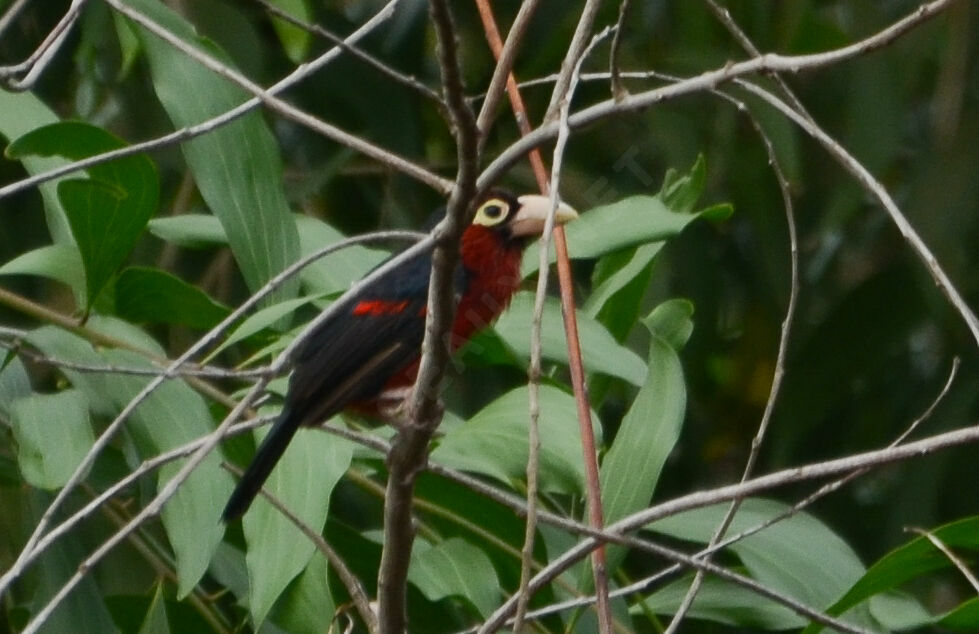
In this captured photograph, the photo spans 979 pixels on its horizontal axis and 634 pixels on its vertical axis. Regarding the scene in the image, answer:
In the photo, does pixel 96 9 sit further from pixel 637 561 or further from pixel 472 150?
pixel 472 150

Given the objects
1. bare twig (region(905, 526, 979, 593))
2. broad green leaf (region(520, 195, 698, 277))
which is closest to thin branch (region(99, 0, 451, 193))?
bare twig (region(905, 526, 979, 593))

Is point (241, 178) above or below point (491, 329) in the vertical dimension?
above

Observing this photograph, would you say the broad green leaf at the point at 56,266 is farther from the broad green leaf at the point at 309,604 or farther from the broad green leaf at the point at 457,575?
the broad green leaf at the point at 457,575

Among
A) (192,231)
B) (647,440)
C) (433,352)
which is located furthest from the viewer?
(192,231)

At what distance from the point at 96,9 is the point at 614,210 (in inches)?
73.9

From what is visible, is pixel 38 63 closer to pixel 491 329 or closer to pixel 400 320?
pixel 491 329

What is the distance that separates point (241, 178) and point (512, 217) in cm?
73

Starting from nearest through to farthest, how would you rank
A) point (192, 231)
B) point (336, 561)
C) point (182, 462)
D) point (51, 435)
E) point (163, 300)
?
1. point (336, 561)
2. point (51, 435)
3. point (182, 462)
4. point (163, 300)
5. point (192, 231)

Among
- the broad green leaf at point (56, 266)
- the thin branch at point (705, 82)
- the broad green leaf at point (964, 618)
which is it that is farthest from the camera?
the broad green leaf at point (56, 266)

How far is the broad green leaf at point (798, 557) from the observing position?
10.8 feet

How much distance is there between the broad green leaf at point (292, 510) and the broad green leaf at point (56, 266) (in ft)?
1.99

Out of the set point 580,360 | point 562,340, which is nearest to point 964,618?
point 580,360

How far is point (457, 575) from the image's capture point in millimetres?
3244

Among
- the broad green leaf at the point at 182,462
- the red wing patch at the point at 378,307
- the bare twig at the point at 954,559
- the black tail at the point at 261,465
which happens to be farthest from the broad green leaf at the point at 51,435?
the bare twig at the point at 954,559
